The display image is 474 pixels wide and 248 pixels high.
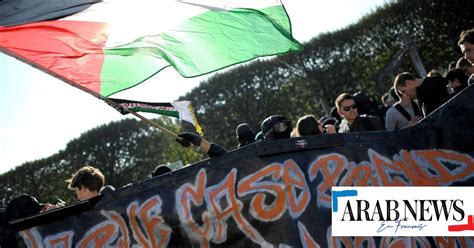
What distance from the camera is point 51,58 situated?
3.90 meters

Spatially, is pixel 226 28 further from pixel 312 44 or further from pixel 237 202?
pixel 312 44

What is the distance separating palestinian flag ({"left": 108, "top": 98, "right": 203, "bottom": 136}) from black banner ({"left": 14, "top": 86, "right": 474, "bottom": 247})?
523 mm

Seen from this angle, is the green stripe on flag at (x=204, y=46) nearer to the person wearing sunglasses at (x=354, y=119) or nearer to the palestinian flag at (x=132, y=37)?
the palestinian flag at (x=132, y=37)

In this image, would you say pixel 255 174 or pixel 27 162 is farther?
pixel 27 162

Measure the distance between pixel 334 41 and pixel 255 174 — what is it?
14.1 m

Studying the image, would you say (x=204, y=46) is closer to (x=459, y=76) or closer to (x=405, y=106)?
(x=405, y=106)

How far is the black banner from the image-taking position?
3.53m

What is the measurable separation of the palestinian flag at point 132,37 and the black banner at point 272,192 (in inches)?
37.7

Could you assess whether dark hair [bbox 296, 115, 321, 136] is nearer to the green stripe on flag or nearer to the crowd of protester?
the crowd of protester

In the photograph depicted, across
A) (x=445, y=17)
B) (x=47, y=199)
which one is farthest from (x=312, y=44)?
(x=47, y=199)

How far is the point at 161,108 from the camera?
3.96 metres

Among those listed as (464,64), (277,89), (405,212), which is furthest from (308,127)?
(277,89)

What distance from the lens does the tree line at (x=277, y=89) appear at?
15094 mm

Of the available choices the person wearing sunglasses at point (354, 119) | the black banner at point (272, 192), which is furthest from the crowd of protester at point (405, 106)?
the black banner at point (272, 192)
